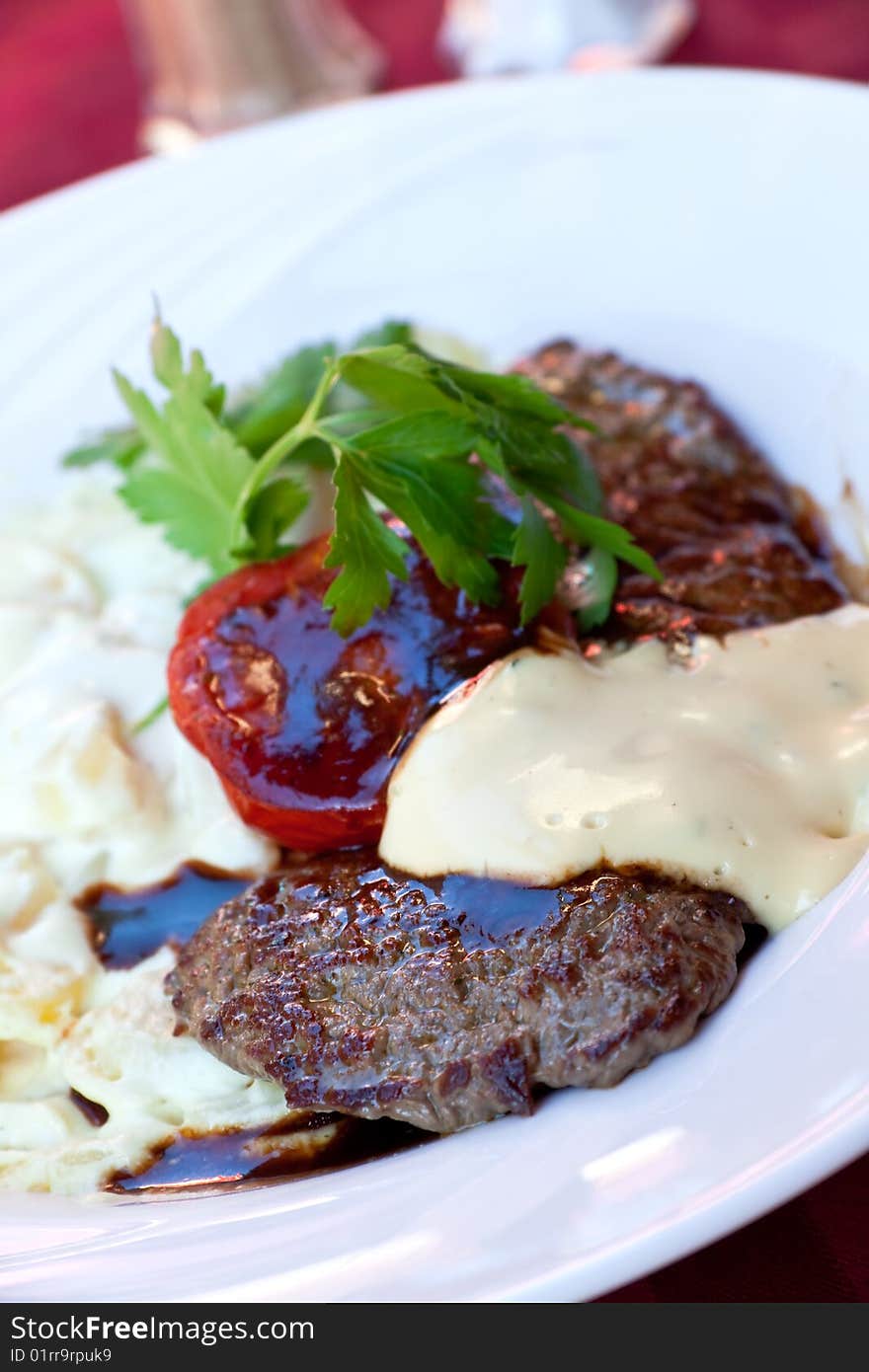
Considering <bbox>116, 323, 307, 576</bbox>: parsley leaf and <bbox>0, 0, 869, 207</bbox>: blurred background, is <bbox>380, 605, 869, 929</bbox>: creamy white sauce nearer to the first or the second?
<bbox>116, 323, 307, 576</bbox>: parsley leaf

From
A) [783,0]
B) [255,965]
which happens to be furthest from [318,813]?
[783,0]

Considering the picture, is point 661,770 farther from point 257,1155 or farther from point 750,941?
point 257,1155

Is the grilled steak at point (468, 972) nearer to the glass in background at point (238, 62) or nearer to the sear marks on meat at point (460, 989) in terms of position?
the sear marks on meat at point (460, 989)

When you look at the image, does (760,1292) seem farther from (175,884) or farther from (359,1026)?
(175,884)

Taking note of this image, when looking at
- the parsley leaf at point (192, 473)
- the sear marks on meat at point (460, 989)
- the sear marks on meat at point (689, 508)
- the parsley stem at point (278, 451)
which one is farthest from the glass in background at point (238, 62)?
the sear marks on meat at point (460, 989)

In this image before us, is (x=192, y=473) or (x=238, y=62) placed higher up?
(x=238, y=62)

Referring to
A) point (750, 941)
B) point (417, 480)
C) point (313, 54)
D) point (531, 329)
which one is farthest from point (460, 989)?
point (313, 54)
